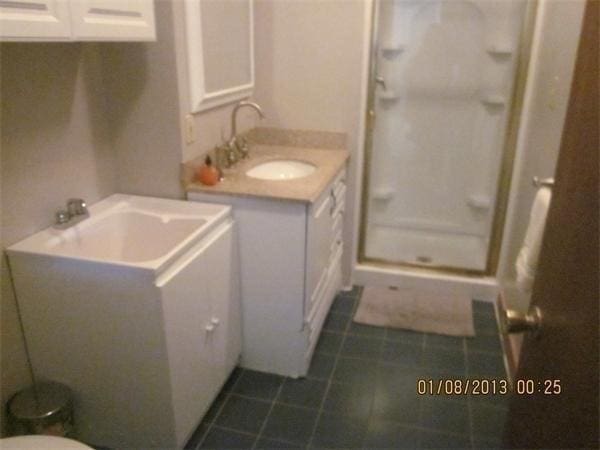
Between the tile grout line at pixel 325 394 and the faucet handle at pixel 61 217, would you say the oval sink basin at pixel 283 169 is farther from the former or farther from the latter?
the faucet handle at pixel 61 217

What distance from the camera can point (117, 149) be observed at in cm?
197

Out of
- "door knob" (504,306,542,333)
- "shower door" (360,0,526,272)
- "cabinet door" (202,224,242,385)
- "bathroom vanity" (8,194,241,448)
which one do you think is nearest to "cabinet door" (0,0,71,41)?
"bathroom vanity" (8,194,241,448)

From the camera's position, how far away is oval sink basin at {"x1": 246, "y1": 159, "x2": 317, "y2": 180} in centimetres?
240

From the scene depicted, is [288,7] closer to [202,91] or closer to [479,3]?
[202,91]

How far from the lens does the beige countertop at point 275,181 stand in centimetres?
190

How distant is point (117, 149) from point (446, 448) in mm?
1696

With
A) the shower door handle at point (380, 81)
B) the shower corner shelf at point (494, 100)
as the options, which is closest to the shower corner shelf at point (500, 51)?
the shower corner shelf at point (494, 100)

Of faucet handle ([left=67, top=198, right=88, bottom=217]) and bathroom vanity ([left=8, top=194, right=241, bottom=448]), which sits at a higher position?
faucet handle ([left=67, top=198, right=88, bottom=217])

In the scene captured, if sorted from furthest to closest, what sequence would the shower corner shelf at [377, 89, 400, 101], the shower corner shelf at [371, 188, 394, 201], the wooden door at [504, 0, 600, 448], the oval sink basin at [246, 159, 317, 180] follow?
the shower corner shelf at [371, 188, 394, 201] → the shower corner shelf at [377, 89, 400, 101] → the oval sink basin at [246, 159, 317, 180] → the wooden door at [504, 0, 600, 448]

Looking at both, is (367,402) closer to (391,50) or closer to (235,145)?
(235,145)

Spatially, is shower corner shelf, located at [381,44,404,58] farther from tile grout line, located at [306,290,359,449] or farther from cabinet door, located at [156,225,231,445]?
cabinet door, located at [156,225,231,445]

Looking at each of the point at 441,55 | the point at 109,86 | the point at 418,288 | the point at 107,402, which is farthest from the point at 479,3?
the point at 107,402

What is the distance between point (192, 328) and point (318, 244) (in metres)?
0.68

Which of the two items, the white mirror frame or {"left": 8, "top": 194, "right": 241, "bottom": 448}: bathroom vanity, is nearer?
{"left": 8, "top": 194, "right": 241, "bottom": 448}: bathroom vanity
